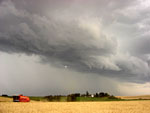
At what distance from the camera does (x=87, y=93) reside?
120 metres

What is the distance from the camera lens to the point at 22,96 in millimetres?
72625

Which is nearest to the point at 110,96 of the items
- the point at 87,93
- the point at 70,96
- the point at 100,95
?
the point at 100,95

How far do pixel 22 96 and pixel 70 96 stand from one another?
96.0 feet

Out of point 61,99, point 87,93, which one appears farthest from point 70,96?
point 87,93

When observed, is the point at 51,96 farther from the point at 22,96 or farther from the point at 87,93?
the point at 87,93

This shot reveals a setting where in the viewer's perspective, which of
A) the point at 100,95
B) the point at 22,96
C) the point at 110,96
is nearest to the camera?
the point at 22,96

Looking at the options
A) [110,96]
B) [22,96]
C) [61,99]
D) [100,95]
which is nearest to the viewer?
[22,96]

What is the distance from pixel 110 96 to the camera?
10906 centimetres

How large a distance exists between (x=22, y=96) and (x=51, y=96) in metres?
23.5

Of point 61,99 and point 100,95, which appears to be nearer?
point 61,99

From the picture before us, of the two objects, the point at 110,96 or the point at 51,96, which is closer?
the point at 51,96

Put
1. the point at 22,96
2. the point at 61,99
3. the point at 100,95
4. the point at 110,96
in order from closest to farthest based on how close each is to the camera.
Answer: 1. the point at 22,96
2. the point at 61,99
3. the point at 110,96
4. the point at 100,95

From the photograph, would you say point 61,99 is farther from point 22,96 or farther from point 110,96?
point 110,96

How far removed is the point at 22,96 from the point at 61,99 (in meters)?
24.3
